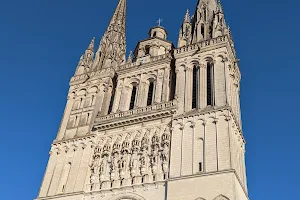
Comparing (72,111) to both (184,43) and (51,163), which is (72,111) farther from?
(184,43)

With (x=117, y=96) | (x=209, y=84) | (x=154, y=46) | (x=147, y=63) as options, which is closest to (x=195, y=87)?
(x=209, y=84)

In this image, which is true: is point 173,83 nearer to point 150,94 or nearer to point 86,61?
point 150,94

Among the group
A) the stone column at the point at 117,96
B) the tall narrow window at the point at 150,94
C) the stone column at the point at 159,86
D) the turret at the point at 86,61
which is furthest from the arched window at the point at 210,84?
the turret at the point at 86,61

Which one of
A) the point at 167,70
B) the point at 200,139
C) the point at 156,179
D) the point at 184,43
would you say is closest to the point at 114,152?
the point at 156,179

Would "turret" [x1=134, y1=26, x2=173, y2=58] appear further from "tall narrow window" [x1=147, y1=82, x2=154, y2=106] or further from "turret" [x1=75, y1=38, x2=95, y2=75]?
"tall narrow window" [x1=147, y1=82, x2=154, y2=106]

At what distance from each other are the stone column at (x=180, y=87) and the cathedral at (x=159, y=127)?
0.22 feet

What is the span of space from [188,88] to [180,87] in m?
0.57

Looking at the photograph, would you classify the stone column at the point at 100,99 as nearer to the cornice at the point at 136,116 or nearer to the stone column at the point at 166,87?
the cornice at the point at 136,116

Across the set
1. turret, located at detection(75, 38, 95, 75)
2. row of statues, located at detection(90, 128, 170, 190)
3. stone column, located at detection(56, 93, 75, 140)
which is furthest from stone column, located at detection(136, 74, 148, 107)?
turret, located at detection(75, 38, 95, 75)

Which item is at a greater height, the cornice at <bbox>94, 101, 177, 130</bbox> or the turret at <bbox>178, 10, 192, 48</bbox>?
the turret at <bbox>178, 10, 192, 48</bbox>

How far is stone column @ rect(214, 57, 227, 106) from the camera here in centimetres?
2368

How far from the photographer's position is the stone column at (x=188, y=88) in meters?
24.5

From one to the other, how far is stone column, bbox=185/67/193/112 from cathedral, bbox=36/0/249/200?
63 mm

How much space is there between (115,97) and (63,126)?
421cm
